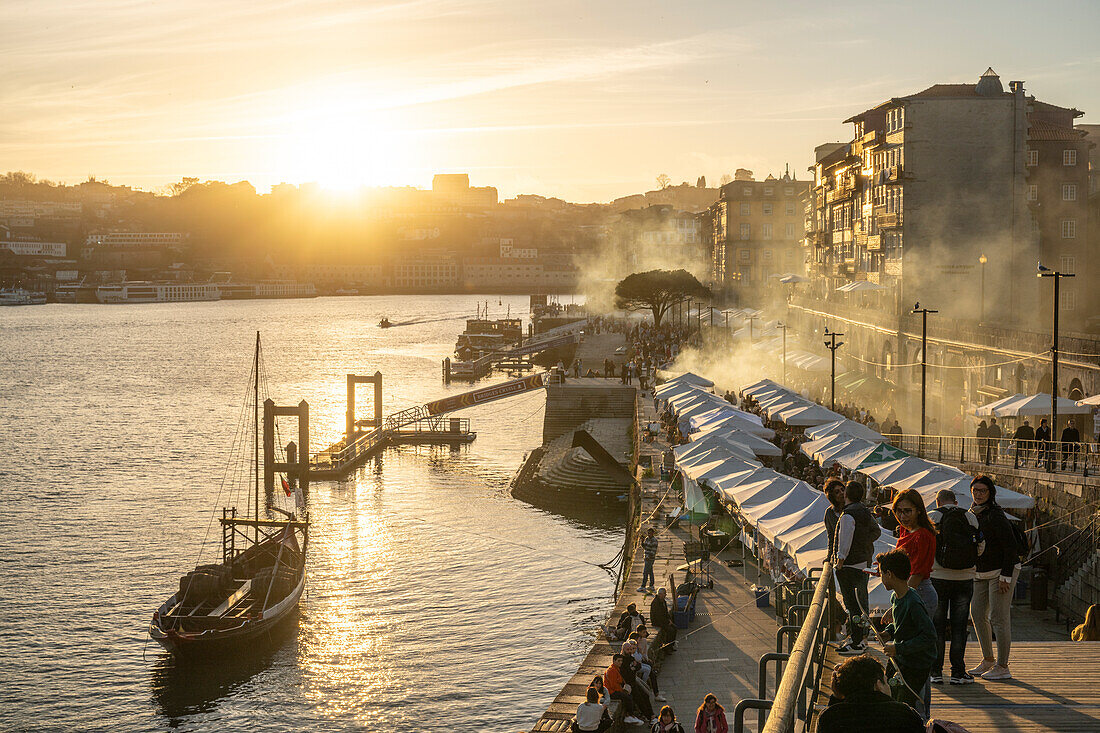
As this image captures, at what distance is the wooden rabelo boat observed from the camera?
77.5 ft

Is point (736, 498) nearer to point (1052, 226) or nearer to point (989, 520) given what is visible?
point (989, 520)

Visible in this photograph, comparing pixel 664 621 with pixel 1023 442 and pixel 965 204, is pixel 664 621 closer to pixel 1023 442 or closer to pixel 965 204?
pixel 1023 442

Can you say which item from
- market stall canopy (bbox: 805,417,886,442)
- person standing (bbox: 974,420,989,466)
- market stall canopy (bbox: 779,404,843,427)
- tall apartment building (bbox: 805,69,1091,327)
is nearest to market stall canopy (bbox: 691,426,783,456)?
market stall canopy (bbox: 805,417,886,442)

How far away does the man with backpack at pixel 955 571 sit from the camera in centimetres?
705

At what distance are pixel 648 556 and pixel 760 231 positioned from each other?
82279mm

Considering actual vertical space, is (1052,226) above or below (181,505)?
above

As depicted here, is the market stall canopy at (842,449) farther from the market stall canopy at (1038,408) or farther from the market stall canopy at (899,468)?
the market stall canopy at (1038,408)

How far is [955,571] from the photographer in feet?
24.0

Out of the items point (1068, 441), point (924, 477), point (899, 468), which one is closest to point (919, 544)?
point (924, 477)

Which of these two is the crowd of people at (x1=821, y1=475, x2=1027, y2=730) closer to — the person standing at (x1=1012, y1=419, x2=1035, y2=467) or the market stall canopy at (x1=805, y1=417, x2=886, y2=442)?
the person standing at (x1=1012, y1=419, x2=1035, y2=467)

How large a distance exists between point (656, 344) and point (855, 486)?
61852 mm

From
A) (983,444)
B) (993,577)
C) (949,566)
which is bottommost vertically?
(983,444)

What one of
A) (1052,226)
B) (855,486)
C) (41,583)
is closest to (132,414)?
(41,583)

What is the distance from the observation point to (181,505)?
4022 centimetres
